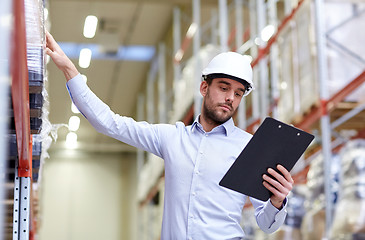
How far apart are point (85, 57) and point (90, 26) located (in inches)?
83.2

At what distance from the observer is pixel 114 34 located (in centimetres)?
1756

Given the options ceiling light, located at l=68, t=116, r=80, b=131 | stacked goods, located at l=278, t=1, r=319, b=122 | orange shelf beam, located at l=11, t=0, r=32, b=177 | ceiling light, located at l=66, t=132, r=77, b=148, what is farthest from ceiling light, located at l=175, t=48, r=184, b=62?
orange shelf beam, located at l=11, t=0, r=32, b=177

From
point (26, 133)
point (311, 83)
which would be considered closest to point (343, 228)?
point (311, 83)

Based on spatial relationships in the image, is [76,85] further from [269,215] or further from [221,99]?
[269,215]

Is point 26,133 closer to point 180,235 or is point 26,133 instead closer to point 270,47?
point 180,235

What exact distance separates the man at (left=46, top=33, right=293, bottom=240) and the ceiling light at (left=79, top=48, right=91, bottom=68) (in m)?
14.5

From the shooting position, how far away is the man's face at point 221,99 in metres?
3.42

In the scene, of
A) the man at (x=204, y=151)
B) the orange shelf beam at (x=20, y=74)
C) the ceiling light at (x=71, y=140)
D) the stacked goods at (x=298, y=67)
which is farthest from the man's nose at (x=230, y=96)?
the ceiling light at (x=71, y=140)

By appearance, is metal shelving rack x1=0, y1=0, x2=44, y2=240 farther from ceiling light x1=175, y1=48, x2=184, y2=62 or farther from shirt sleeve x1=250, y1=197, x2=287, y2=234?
ceiling light x1=175, y1=48, x2=184, y2=62

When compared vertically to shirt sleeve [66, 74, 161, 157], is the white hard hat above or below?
above

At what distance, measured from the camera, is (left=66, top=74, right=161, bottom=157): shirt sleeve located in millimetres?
3250

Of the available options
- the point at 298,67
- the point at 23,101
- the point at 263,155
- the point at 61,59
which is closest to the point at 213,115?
the point at 263,155

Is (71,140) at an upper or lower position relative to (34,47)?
upper

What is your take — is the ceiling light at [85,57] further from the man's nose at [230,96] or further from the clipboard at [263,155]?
the clipboard at [263,155]
